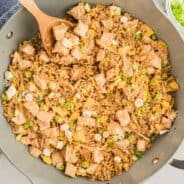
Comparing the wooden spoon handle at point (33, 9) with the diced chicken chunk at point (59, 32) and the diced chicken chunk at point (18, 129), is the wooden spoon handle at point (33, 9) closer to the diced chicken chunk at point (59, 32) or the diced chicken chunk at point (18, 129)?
the diced chicken chunk at point (59, 32)

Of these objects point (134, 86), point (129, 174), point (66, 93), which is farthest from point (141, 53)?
point (129, 174)

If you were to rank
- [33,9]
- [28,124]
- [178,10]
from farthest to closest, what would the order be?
1. [178,10]
2. [28,124]
3. [33,9]

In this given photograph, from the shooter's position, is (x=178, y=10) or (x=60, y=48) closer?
(x=60, y=48)

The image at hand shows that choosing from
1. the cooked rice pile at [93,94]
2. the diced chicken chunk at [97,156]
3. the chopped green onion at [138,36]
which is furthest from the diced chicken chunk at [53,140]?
the chopped green onion at [138,36]

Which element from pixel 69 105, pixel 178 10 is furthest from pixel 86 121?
pixel 178 10

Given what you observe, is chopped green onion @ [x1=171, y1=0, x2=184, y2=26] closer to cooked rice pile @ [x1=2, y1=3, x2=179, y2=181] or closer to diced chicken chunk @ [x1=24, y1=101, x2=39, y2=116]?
cooked rice pile @ [x1=2, y1=3, x2=179, y2=181]

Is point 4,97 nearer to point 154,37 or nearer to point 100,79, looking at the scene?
point 100,79

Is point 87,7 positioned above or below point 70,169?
above

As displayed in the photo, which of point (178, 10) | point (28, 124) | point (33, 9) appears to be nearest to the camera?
point (33, 9)
